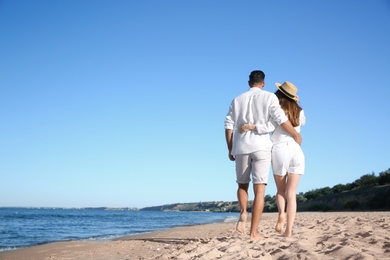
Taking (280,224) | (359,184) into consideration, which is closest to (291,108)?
(280,224)

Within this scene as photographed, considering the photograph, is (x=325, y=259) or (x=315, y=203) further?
(x=315, y=203)

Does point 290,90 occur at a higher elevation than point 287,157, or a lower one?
higher

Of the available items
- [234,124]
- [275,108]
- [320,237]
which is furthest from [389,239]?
[234,124]

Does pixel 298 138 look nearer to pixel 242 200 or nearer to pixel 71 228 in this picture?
pixel 242 200

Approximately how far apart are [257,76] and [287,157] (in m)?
1.15

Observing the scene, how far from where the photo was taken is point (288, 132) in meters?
4.50

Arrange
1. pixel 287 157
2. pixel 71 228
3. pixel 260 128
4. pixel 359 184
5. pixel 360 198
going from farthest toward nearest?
pixel 359 184 < pixel 360 198 < pixel 71 228 < pixel 287 157 < pixel 260 128

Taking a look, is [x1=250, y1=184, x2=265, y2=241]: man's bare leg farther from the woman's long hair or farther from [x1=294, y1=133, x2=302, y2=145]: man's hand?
the woman's long hair

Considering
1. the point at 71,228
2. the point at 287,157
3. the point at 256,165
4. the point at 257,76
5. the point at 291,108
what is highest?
the point at 257,76

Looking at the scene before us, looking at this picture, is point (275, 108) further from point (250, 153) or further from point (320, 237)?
point (320, 237)

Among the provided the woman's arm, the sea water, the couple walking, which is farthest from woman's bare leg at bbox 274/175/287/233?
the sea water

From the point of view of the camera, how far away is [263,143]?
439 cm

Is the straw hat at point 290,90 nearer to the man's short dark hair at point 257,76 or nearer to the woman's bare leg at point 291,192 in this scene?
the man's short dark hair at point 257,76

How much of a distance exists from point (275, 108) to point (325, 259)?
6.56 ft
